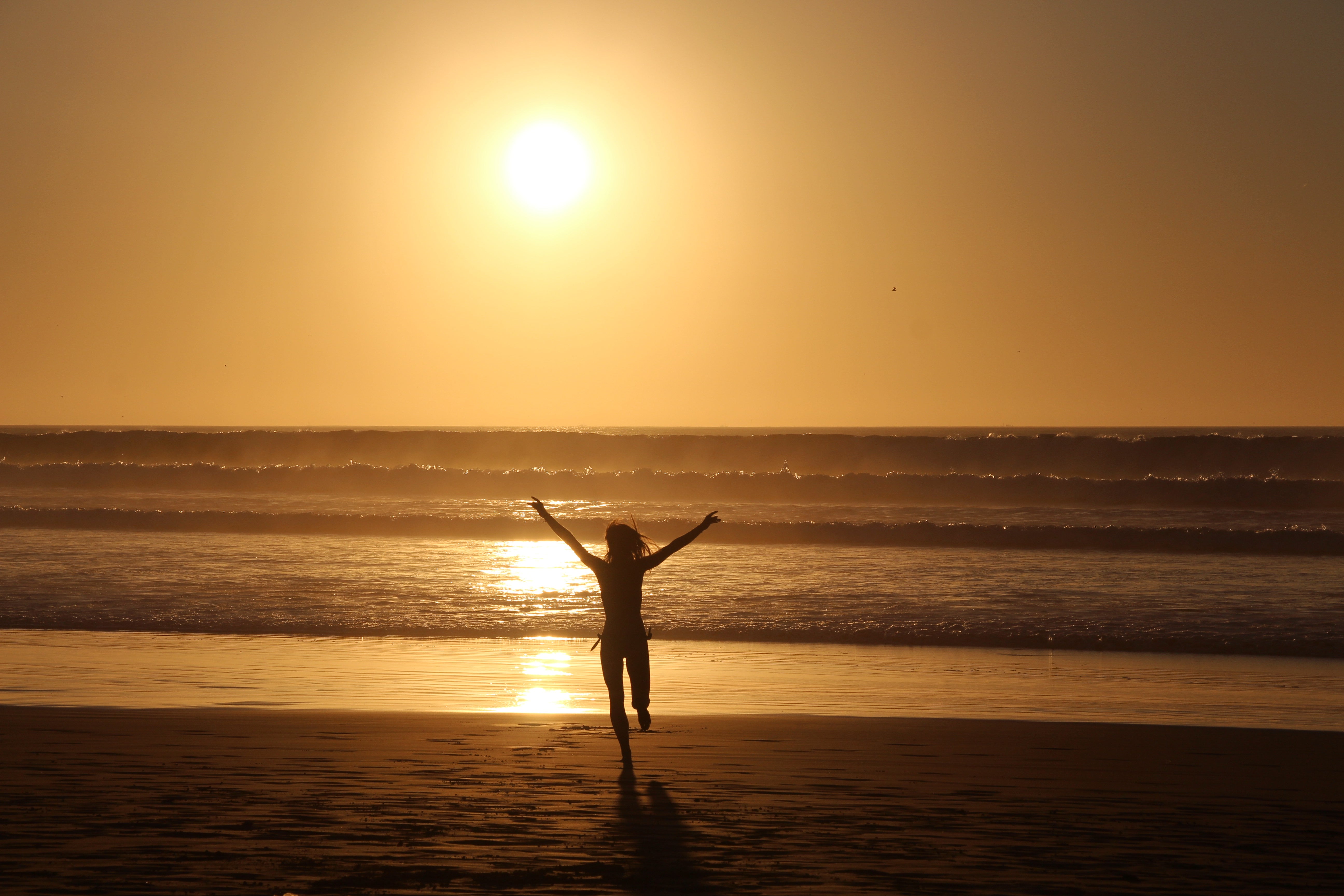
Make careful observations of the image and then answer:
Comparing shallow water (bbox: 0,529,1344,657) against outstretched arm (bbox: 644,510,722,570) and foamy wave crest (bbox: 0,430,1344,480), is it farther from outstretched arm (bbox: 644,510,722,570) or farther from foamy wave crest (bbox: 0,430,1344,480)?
foamy wave crest (bbox: 0,430,1344,480)

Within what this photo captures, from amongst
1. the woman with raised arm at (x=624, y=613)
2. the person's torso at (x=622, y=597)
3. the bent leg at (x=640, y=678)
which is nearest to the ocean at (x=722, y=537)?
the bent leg at (x=640, y=678)

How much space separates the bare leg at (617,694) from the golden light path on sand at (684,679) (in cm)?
168

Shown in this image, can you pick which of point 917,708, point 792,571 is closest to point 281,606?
point 792,571

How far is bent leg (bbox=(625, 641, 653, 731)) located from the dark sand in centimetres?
32

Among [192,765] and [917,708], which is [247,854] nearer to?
[192,765]

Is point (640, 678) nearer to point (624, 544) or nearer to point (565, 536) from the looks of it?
point (624, 544)

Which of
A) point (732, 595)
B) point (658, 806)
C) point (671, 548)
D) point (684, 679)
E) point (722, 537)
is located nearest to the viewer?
point (658, 806)

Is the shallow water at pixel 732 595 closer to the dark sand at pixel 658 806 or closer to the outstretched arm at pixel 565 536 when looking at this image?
the dark sand at pixel 658 806

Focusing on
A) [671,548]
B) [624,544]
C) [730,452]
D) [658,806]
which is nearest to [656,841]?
[658,806]

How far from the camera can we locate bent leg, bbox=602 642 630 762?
6.81 m

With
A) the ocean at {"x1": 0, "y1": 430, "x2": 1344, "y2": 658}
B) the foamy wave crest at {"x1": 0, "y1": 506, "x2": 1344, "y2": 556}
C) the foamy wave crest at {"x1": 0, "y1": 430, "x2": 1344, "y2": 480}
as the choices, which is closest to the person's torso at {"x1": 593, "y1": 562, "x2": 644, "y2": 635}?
the ocean at {"x1": 0, "y1": 430, "x2": 1344, "y2": 658}

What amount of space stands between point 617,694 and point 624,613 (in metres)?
0.50

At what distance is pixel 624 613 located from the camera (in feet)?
22.6

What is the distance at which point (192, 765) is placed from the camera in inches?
269
